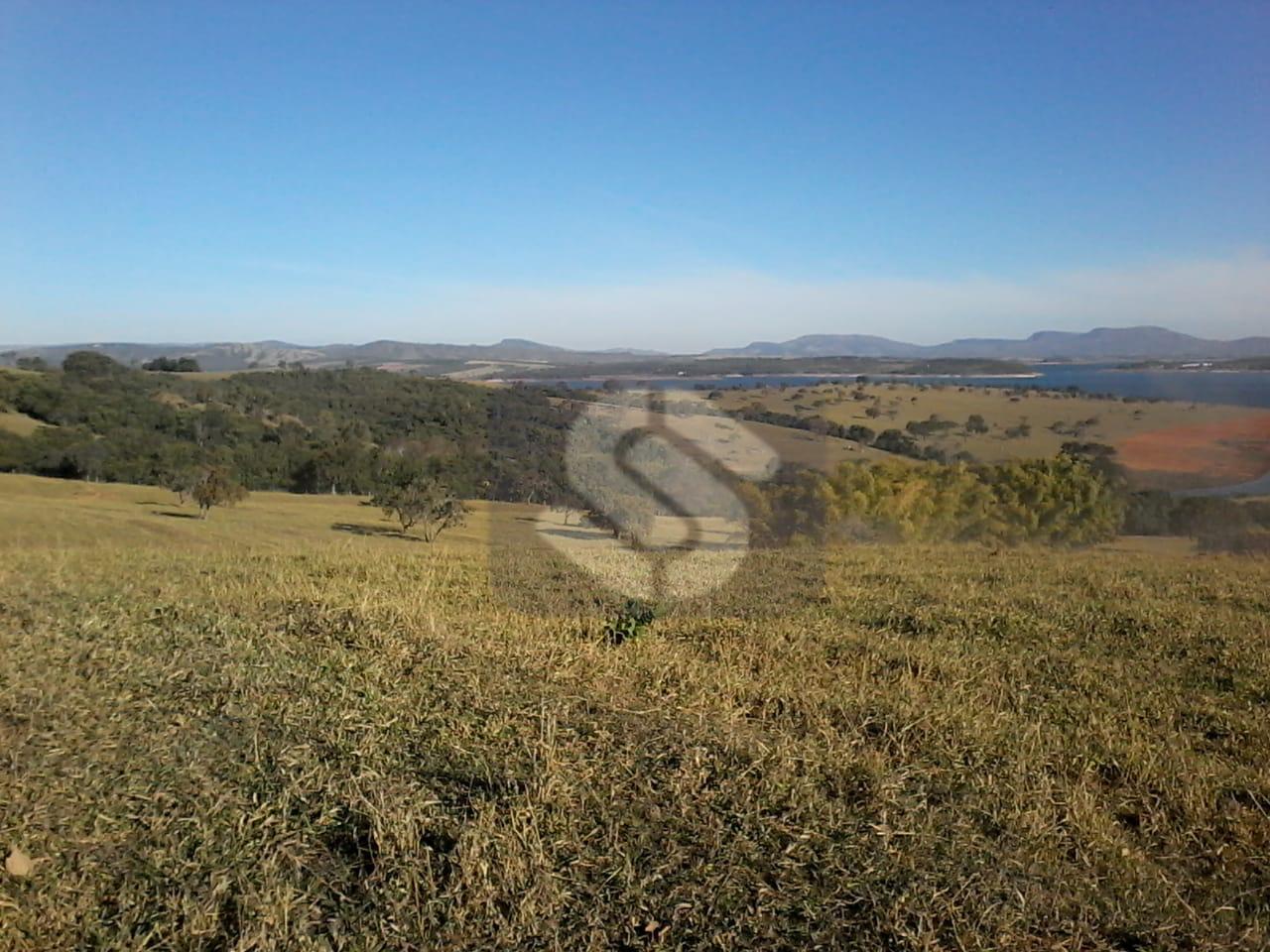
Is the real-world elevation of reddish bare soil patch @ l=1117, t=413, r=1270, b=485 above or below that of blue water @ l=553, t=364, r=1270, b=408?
below

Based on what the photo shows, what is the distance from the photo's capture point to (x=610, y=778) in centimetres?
308

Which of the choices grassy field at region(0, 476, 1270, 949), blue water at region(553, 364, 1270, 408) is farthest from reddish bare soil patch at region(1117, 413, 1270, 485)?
grassy field at region(0, 476, 1270, 949)

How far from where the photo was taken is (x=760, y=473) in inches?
448

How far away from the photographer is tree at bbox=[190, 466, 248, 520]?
1203 inches

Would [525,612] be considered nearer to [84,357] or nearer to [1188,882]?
[1188,882]

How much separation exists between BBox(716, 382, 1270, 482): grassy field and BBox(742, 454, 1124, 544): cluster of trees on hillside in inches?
55.8

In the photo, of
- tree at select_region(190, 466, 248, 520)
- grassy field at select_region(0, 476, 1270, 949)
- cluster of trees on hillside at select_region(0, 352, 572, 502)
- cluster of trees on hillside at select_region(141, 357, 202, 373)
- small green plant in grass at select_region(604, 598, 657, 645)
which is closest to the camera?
grassy field at select_region(0, 476, 1270, 949)

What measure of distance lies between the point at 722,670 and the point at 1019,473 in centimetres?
1884

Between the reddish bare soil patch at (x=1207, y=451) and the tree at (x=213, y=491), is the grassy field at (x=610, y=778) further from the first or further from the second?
the tree at (x=213, y=491)

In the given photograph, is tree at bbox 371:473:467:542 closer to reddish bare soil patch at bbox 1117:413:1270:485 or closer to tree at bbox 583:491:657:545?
tree at bbox 583:491:657:545

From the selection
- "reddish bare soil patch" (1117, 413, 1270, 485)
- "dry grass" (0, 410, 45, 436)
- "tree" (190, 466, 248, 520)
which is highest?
"reddish bare soil patch" (1117, 413, 1270, 485)

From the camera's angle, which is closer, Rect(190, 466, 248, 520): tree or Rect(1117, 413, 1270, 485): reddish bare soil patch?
Rect(1117, 413, 1270, 485): reddish bare soil patch

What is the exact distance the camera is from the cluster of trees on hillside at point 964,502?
61.0 feet

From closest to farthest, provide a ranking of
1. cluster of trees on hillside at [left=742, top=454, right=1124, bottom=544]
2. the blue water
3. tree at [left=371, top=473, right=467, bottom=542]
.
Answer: cluster of trees on hillside at [left=742, top=454, right=1124, bottom=544], the blue water, tree at [left=371, top=473, right=467, bottom=542]
